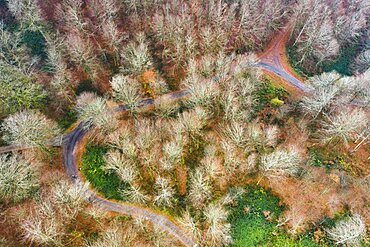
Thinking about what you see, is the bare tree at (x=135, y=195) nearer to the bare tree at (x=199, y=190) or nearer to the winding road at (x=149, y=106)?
the winding road at (x=149, y=106)

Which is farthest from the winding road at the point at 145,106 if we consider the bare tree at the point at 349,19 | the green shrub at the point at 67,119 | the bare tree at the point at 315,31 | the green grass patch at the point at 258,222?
the bare tree at the point at 349,19

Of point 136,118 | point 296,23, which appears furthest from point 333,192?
point 296,23

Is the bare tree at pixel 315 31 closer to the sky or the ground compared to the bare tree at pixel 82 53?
closer to the sky

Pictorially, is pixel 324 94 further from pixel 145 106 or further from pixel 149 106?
pixel 145 106

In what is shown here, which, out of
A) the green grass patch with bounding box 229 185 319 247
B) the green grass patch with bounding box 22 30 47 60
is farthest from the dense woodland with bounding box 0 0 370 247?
the green grass patch with bounding box 22 30 47 60

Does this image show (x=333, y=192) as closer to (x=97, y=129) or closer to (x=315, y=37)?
(x=315, y=37)

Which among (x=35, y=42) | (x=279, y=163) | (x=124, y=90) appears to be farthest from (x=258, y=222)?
(x=35, y=42)
